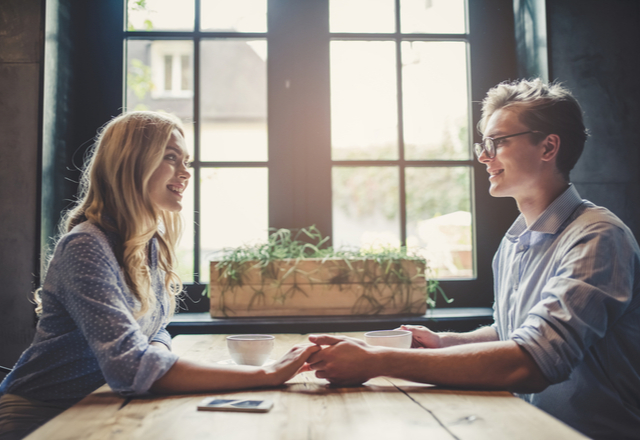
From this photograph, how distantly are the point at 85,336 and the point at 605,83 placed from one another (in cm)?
237

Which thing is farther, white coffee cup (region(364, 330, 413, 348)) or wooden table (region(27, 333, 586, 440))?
white coffee cup (region(364, 330, 413, 348))

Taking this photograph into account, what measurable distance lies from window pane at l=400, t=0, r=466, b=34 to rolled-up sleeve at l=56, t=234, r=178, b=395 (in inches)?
79.8

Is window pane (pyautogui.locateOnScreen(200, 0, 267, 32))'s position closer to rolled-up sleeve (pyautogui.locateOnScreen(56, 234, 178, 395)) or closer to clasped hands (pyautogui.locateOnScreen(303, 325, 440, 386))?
rolled-up sleeve (pyautogui.locateOnScreen(56, 234, 178, 395))

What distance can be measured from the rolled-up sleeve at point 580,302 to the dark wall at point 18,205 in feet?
6.57

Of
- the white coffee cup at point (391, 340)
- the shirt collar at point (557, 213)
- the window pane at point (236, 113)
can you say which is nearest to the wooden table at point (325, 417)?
the white coffee cup at point (391, 340)

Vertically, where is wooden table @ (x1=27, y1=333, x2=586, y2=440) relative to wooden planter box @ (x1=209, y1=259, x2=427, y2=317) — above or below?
below

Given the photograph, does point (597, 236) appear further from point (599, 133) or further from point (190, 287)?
point (190, 287)

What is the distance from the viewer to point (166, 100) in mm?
2734

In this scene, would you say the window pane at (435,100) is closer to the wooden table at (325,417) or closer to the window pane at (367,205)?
the window pane at (367,205)

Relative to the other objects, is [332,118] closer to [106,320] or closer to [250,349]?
[250,349]

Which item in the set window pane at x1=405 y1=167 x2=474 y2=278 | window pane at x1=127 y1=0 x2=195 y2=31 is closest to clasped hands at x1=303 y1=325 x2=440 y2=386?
window pane at x1=405 y1=167 x2=474 y2=278

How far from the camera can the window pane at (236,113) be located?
2406 millimetres

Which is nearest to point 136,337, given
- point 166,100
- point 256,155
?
point 256,155

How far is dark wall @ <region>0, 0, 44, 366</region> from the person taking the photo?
2029mm
